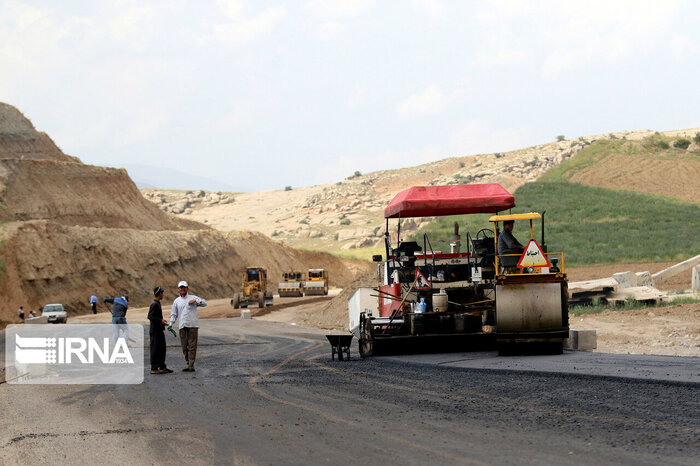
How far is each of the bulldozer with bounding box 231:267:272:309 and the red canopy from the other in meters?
36.5

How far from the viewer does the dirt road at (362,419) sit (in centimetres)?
754

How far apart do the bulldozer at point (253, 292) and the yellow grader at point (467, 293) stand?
35639mm

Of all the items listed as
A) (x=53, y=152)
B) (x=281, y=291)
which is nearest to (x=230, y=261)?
(x=281, y=291)

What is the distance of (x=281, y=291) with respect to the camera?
66.4 metres

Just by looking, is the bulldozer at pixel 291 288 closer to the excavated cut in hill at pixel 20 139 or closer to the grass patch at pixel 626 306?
the excavated cut in hill at pixel 20 139

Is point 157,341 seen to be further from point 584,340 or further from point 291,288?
point 291,288

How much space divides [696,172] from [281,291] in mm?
51714

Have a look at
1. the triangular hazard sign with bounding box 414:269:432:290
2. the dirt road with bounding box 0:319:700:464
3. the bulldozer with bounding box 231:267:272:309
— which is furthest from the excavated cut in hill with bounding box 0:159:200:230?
the dirt road with bounding box 0:319:700:464

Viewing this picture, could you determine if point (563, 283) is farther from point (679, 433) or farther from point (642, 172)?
point (642, 172)

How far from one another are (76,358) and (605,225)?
4967 centimetres

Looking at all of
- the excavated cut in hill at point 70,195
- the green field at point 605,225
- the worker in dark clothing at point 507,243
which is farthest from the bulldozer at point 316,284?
the worker in dark clothing at point 507,243

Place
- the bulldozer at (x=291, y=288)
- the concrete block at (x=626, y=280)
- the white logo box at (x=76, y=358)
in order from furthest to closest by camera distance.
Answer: the bulldozer at (x=291, y=288) < the concrete block at (x=626, y=280) < the white logo box at (x=76, y=358)

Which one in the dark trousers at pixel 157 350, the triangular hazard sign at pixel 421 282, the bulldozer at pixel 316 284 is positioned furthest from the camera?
the bulldozer at pixel 316 284

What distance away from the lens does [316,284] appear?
2579 inches
